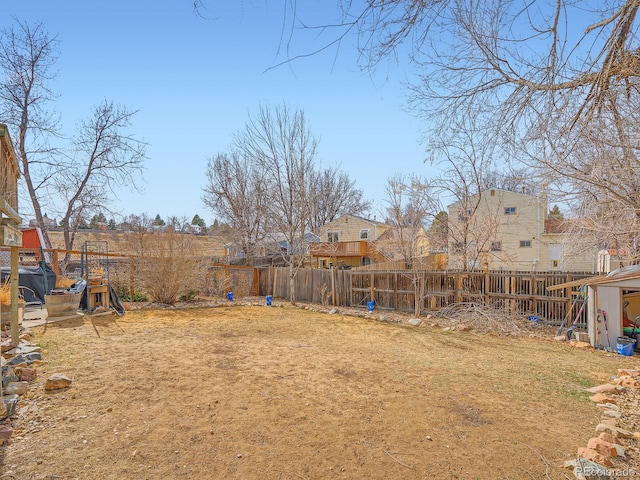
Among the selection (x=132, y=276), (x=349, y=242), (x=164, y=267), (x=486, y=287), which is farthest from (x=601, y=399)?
(x=349, y=242)

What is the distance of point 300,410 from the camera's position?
366cm

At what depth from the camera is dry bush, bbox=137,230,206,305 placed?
34.9 feet

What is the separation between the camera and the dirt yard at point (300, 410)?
269 centimetres

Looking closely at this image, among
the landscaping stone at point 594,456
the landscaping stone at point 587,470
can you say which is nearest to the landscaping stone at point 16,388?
the landscaping stone at point 587,470

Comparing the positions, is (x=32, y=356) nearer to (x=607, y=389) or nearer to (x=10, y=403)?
(x=10, y=403)

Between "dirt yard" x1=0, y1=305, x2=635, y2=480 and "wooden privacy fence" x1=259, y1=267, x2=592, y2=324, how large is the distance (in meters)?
2.25

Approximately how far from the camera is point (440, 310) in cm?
977

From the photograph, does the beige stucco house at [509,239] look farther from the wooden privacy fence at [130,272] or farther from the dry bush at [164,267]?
the dry bush at [164,267]

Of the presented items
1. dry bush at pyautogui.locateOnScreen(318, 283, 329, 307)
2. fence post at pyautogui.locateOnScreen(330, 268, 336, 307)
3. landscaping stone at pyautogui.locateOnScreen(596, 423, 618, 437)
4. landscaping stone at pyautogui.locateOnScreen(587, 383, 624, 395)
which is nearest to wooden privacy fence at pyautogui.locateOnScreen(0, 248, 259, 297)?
dry bush at pyautogui.locateOnScreen(318, 283, 329, 307)

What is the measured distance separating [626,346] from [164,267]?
429 inches

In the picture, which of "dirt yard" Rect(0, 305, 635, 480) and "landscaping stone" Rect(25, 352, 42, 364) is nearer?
"dirt yard" Rect(0, 305, 635, 480)

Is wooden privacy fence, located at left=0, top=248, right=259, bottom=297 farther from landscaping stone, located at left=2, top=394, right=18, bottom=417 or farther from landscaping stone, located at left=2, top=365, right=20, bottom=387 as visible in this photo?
landscaping stone, located at left=2, top=394, right=18, bottom=417

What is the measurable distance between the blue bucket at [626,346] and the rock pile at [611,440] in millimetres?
2364

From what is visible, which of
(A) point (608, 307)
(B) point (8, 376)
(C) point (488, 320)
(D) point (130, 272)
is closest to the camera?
(B) point (8, 376)
